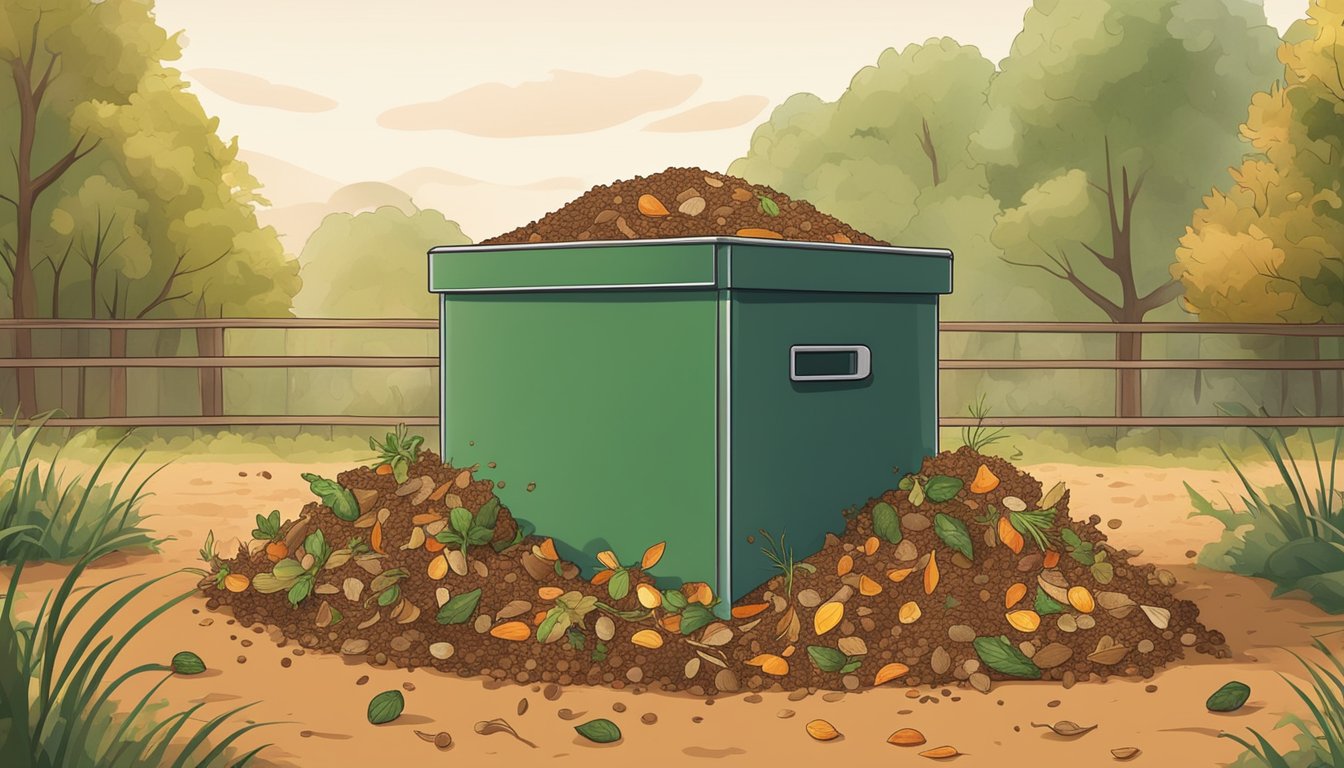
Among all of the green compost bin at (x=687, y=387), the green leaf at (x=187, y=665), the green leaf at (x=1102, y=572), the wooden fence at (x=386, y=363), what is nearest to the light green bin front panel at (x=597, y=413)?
the green compost bin at (x=687, y=387)

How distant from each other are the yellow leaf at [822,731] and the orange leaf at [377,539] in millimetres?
1779

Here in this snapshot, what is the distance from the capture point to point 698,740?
10.9 feet

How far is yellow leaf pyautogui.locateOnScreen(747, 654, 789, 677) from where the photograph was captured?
3854 millimetres

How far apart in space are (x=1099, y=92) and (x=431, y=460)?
11.9 metres

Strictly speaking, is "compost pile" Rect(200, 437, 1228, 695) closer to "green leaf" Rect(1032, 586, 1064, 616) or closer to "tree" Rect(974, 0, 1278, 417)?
"green leaf" Rect(1032, 586, 1064, 616)

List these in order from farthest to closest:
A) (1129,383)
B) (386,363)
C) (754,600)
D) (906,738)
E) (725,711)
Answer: (1129,383), (386,363), (754,600), (725,711), (906,738)

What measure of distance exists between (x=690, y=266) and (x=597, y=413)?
61 centimetres

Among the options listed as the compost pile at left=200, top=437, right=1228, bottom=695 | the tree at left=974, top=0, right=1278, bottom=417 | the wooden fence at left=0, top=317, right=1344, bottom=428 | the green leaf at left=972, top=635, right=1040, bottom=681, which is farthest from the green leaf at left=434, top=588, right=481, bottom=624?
the tree at left=974, top=0, right=1278, bottom=417

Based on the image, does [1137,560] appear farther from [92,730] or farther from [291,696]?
[92,730]

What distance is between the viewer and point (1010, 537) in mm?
4336

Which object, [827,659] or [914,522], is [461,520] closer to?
[827,659]

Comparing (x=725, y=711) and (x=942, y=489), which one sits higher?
(x=942, y=489)

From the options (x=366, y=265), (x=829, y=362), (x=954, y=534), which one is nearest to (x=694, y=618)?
(x=954, y=534)

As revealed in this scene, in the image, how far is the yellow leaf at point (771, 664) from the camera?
3854 millimetres
